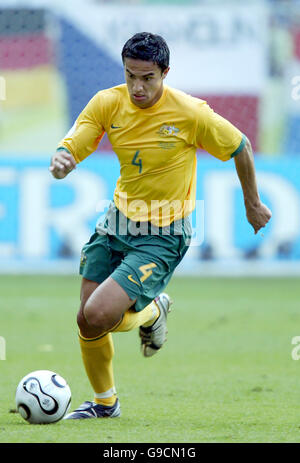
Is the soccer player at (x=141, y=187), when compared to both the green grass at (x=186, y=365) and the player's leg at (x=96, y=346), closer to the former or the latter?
the player's leg at (x=96, y=346)

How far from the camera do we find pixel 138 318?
5633 mm

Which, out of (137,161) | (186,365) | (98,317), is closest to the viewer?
(98,317)

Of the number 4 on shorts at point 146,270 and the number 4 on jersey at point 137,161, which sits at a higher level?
the number 4 on jersey at point 137,161

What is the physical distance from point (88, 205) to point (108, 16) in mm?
3437

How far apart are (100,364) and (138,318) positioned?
35 centimetres

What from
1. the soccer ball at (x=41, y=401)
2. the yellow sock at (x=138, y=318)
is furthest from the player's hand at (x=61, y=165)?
the soccer ball at (x=41, y=401)

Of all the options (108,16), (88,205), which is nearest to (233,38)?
(108,16)

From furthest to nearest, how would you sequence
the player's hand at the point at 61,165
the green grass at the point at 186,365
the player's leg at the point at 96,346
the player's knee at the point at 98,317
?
the player's leg at the point at 96,346 < the player's knee at the point at 98,317 < the player's hand at the point at 61,165 < the green grass at the point at 186,365

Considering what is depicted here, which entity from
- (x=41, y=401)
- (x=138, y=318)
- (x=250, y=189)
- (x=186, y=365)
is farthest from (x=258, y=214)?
(x=186, y=365)

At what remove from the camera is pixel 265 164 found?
13.3 meters

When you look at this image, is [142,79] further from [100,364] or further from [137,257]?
[100,364]

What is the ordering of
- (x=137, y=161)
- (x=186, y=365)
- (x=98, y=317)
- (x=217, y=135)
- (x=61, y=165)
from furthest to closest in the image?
1. (x=186, y=365)
2. (x=137, y=161)
3. (x=217, y=135)
4. (x=98, y=317)
5. (x=61, y=165)

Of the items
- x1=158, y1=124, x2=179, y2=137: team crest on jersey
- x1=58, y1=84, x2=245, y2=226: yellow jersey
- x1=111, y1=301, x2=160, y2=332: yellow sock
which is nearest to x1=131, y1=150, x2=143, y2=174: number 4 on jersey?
x1=58, y1=84, x2=245, y2=226: yellow jersey

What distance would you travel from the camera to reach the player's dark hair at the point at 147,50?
5230mm
